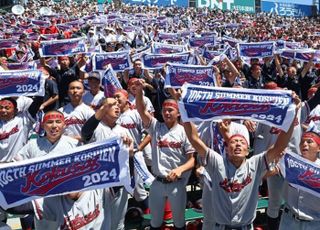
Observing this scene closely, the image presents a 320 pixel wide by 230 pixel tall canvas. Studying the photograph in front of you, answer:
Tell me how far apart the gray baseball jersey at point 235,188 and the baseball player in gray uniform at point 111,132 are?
1012 mm

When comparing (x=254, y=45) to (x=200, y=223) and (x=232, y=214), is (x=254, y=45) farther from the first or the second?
(x=232, y=214)

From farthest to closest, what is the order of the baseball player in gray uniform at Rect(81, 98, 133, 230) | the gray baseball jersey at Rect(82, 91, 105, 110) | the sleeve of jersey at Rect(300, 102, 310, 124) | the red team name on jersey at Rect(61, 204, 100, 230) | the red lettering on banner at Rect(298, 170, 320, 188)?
the gray baseball jersey at Rect(82, 91, 105, 110) → the sleeve of jersey at Rect(300, 102, 310, 124) → the baseball player in gray uniform at Rect(81, 98, 133, 230) → the red lettering on banner at Rect(298, 170, 320, 188) → the red team name on jersey at Rect(61, 204, 100, 230)

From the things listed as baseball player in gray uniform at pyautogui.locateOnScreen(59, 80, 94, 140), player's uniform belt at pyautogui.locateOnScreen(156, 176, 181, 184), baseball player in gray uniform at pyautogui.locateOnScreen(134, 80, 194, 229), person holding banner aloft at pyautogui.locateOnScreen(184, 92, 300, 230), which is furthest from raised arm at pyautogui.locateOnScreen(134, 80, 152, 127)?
baseball player in gray uniform at pyautogui.locateOnScreen(59, 80, 94, 140)

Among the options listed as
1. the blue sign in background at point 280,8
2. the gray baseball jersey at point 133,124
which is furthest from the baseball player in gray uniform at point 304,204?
the blue sign in background at point 280,8

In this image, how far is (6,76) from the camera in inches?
261

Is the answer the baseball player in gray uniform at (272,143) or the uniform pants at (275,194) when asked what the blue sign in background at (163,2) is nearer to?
the baseball player in gray uniform at (272,143)

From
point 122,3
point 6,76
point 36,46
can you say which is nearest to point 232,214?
point 6,76

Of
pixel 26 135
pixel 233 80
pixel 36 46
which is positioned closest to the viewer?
pixel 26 135

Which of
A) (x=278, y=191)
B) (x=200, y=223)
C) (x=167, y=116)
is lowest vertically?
(x=200, y=223)

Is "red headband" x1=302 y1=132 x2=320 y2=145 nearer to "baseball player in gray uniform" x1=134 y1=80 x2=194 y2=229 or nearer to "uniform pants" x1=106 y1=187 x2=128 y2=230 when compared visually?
"baseball player in gray uniform" x1=134 y1=80 x2=194 y2=229

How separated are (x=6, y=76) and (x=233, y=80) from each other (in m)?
4.03

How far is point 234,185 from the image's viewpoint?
4.58 m

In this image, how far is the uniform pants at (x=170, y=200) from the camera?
5.51m

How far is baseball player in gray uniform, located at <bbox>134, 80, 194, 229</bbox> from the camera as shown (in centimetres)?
551
